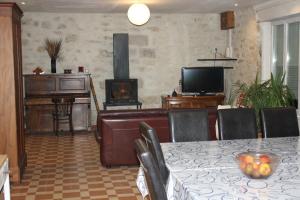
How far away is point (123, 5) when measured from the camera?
302 inches

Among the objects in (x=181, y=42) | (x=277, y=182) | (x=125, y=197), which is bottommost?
(x=125, y=197)

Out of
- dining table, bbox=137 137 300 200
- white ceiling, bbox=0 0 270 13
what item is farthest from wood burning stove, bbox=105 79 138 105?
dining table, bbox=137 137 300 200

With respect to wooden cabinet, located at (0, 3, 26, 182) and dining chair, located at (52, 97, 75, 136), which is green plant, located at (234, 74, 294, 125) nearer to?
wooden cabinet, located at (0, 3, 26, 182)

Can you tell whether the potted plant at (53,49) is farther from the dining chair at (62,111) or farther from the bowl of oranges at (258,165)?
the bowl of oranges at (258,165)

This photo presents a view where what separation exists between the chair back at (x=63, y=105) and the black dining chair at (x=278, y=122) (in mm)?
4612

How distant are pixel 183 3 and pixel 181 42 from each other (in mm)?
1838

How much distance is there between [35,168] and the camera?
5715 mm

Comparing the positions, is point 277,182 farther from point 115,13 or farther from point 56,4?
point 115,13

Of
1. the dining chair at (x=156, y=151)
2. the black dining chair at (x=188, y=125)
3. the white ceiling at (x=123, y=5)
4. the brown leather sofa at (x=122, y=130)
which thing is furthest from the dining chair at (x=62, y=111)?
the dining chair at (x=156, y=151)

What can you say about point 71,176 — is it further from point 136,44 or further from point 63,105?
point 136,44

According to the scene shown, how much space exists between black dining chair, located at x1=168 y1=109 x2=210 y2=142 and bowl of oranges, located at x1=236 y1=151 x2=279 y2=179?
4.59ft

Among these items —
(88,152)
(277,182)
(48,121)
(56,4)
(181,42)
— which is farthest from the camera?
(181,42)

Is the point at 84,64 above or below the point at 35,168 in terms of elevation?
above

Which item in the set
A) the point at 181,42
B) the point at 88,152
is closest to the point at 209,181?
the point at 88,152
